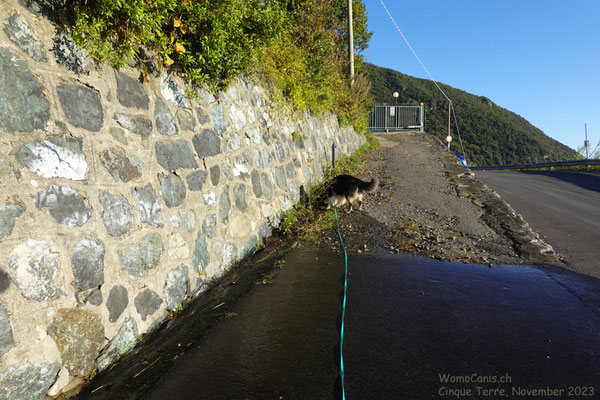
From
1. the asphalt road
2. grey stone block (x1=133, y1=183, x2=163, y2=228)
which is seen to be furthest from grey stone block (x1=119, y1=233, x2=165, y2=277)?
the asphalt road

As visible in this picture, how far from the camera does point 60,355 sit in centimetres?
189

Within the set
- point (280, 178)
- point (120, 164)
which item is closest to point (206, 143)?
point (120, 164)

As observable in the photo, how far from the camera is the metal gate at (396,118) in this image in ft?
69.3

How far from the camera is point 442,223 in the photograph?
5.48 meters

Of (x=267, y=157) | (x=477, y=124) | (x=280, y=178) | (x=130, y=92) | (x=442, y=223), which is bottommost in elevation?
(x=442, y=223)

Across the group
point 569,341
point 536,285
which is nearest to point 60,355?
point 569,341

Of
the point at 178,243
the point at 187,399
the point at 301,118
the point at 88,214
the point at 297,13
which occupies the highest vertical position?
the point at 297,13

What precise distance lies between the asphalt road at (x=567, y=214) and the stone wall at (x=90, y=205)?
16.0 feet

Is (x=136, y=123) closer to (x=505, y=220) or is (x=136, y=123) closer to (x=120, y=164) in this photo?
(x=120, y=164)

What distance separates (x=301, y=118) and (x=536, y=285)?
5.27 meters

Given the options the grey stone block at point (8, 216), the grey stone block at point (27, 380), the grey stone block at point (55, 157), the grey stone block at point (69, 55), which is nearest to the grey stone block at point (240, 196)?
the grey stone block at point (55, 157)

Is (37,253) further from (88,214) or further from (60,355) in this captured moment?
(60,355)

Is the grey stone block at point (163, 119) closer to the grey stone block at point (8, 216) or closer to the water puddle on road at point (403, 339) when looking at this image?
the grey stone block at point (8, 216)

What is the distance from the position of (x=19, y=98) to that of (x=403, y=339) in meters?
3.20
